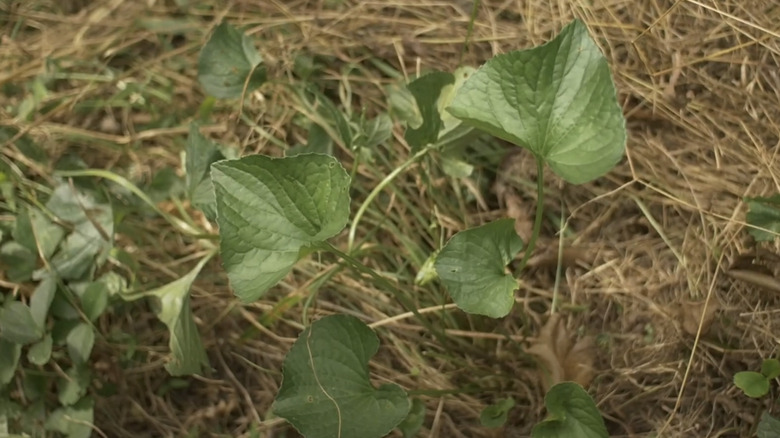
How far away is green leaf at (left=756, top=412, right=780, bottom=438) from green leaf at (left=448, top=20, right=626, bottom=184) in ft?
1.41

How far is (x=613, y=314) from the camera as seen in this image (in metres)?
1.30

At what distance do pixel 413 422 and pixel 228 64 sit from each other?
0.73 metres

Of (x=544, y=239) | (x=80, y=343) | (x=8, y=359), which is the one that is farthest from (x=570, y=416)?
(x=8, y=359)

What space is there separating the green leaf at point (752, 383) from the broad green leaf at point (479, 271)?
1.24 ft

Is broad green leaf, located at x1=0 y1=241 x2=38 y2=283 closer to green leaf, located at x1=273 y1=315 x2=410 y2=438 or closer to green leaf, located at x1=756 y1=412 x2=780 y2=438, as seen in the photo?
green leaf, located at x1=273 y1=315 x2=410 y2=438

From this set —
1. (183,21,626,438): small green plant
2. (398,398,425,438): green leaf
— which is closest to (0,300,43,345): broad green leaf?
(183,21,626,438): small green plant

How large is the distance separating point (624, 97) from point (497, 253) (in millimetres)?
515

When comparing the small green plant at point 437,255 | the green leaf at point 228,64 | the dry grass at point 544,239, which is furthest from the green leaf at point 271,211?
the green leaf at point 228,64

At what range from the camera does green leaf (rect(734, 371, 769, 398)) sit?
3.65 feet

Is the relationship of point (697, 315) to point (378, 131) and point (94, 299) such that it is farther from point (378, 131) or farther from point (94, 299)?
point (94, 299)

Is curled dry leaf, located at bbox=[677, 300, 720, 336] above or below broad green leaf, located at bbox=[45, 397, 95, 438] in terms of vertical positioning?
above

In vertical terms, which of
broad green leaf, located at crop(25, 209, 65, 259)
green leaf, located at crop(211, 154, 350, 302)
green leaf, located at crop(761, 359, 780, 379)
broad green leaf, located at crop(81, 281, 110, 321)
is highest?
green leaf, located at crop(211, 154, 350, 302)

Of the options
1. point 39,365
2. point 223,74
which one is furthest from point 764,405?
point 39,365

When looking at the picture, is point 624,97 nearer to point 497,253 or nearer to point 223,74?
point 497,253
